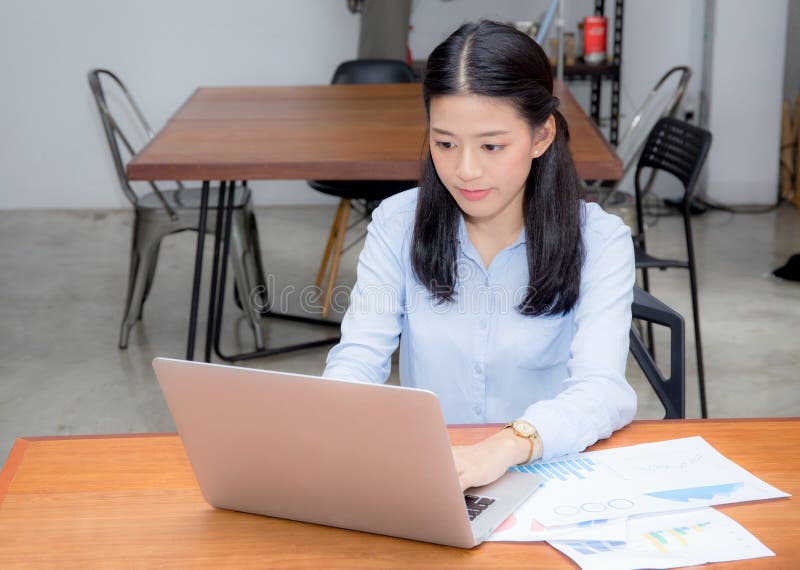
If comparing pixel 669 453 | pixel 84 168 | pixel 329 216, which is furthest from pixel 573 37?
pixel 669 453

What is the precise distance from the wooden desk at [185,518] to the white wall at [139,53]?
13.2ft

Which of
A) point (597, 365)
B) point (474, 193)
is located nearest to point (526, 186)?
point (474, 193)

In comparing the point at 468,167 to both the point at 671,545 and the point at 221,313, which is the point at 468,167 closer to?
the point at 671,545

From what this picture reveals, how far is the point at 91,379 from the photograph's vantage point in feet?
10.3

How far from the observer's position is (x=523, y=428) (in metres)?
1.18

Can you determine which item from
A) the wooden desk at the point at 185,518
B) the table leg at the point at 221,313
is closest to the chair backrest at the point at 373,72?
the table leg at the point at 221,313

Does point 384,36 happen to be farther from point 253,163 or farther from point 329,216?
point 253,163

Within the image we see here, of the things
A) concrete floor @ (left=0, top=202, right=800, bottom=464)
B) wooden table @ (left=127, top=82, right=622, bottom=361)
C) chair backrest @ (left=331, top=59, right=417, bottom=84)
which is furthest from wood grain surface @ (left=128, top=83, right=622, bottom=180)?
concrete floor @ (left=0, top=202, right=800, bottom=464)

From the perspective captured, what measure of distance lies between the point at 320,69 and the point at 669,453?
4.19 m

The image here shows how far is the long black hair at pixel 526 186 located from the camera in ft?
4.48

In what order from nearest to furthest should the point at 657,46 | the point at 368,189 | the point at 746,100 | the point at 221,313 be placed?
the point at 221,313 → the point at 368,189 → the point at 746,100 → the point at 657,46

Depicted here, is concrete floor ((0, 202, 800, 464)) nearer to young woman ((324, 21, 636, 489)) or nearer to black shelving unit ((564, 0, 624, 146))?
black shelving unit ((564, 0, 624, 146))

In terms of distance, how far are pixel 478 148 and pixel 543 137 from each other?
0.53 feet

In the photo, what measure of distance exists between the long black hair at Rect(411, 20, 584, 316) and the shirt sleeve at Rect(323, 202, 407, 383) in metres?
0.04
